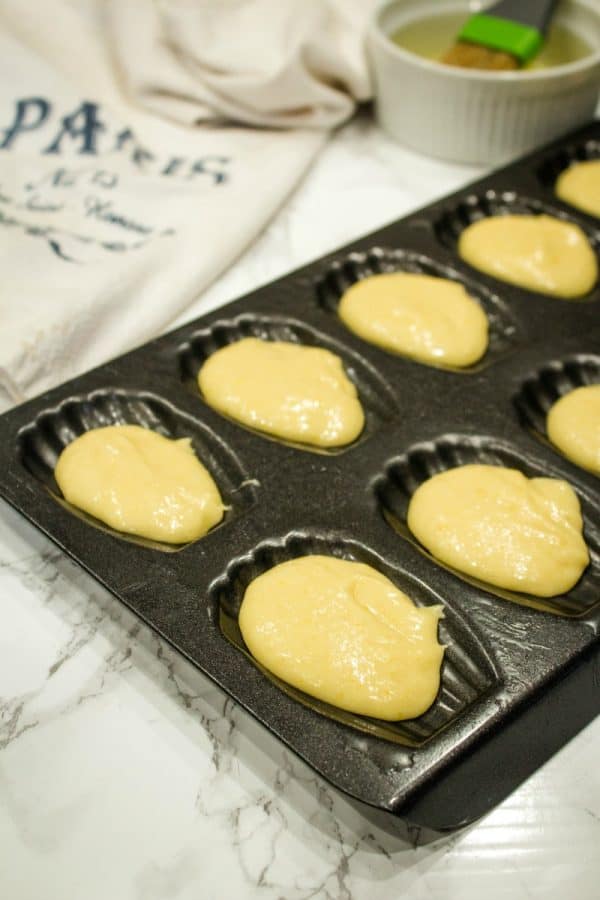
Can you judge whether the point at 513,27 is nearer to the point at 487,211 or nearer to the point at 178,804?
the point at 487,211

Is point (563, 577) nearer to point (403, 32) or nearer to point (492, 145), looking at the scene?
point (492, 145)

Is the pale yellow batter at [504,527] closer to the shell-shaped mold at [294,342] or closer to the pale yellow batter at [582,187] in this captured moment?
the shell-shaped mold at [294,342]

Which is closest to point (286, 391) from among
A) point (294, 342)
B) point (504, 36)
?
point (294, 342)

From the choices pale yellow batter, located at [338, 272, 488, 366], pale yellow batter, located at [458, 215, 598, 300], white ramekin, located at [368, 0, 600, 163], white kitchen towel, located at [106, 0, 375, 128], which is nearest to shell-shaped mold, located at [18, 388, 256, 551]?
pale yellow batter, located at [338, 272, 488, 366]

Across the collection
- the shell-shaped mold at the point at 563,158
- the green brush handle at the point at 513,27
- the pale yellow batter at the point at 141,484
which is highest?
the pale yellow batter at the point at 141,484

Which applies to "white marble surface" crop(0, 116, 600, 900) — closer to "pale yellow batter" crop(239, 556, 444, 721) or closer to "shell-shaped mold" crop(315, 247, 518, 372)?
"pale yellow batter" crop(239, 556, 444, 721)

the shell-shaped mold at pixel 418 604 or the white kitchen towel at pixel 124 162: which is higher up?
the white kitchen towel at pixel 124 162

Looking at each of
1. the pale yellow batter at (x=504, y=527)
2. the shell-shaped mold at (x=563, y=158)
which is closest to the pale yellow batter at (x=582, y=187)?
the shell-shaped mold at (x=563, y=158)
